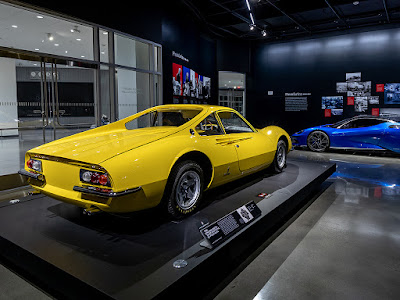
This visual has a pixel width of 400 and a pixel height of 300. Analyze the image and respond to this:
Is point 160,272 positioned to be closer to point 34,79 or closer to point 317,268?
point 317,268

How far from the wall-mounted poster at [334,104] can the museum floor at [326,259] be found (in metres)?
7.60

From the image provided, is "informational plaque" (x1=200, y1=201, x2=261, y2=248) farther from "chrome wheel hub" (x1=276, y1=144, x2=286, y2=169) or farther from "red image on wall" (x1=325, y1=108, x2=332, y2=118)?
"red image on wall" (x1=325, y1=108, x2=332, y2=118)

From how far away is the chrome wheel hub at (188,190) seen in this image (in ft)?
8.44

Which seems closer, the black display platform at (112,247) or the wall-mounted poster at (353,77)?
the black display platform at (112,247)

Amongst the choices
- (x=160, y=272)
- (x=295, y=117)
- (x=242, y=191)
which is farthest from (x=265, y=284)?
(x=295, y=117)

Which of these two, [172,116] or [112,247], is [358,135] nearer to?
[172,116]

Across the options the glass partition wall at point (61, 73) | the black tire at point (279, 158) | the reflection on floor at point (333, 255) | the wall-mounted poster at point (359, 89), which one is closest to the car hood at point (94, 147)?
the reflection on floor at point (333, 255)

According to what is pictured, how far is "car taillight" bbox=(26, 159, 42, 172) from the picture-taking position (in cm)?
248

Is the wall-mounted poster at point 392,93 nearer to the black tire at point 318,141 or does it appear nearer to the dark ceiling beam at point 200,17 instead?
the black tire at point 318,141

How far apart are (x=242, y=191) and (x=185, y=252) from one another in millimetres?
1617

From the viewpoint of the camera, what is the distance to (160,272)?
1.75m

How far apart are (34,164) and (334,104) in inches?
424

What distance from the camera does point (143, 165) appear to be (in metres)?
2.19

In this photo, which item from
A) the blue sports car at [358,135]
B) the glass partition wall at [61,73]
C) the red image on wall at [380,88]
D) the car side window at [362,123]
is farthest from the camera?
the red image on wall at [380,88]
